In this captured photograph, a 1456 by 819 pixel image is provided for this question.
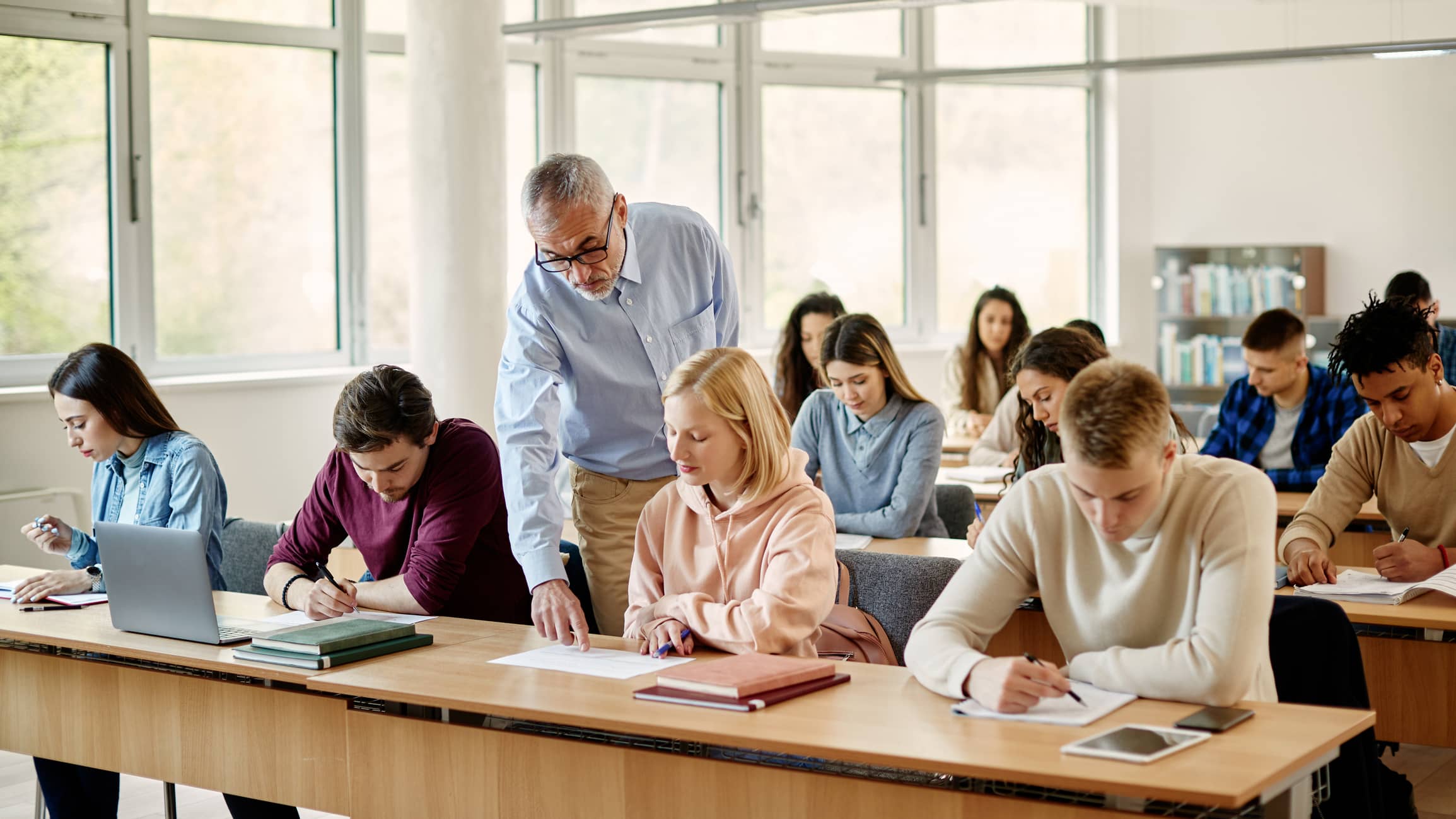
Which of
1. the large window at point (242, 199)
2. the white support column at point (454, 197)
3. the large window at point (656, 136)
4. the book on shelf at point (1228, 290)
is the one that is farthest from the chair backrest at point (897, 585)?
the book on shelf at point (1228, 290)

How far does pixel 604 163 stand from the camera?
8508 mm

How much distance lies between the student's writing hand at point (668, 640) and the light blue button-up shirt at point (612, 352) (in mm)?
440

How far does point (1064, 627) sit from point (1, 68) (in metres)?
5.47

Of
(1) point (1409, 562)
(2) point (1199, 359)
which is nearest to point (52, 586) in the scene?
(1) point (1409, 562)

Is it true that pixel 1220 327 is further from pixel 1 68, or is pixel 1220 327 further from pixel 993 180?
pixel 1 68

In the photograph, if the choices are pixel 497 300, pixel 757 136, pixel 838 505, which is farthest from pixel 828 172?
pixel 838 505

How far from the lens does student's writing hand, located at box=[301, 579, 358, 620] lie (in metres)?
3.15

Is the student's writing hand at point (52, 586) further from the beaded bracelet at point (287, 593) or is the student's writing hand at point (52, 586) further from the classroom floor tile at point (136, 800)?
the classroom floor tile at point (136, 800)

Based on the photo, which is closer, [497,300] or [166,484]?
[166,484]

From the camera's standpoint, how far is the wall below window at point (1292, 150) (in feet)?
30.0

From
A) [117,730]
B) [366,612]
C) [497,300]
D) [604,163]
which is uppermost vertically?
[604,163]

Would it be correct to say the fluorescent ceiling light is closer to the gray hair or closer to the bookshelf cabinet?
the bookshelf cabinet

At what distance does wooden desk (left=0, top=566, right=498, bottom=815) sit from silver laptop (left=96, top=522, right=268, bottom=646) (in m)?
0.03

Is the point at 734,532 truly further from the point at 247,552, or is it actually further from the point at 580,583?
the point at 247,552
